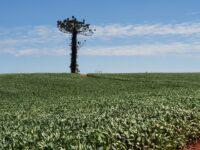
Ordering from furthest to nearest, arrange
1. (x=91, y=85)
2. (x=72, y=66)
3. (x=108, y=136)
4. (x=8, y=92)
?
(x=72, y=66) → (x=91, y=85) → (x=8, y=92) → (x=108, y=136)

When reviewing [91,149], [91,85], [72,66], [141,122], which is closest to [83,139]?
[91,149]

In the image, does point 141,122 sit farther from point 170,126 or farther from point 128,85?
point 128,85

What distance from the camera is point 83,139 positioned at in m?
12.7

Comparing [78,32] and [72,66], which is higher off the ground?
[78,32]

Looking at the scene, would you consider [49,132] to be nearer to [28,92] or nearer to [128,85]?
[28,92]

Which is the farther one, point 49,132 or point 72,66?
point 72,66

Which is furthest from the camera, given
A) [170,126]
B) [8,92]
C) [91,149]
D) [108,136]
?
[8,92]

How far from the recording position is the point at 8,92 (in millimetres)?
50531

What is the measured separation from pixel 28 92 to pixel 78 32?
35790 millimetres

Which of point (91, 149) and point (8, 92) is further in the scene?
point (8, 92)

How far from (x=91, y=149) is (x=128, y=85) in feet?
155

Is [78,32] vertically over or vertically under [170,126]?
over

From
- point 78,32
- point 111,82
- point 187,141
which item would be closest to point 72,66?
point 78,32

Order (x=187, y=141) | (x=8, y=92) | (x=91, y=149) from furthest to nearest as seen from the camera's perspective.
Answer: (x=8, y=92) → (x=187, y=141) → (x=91, y=149)
